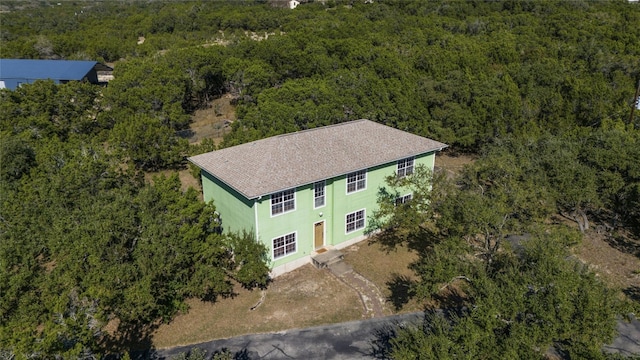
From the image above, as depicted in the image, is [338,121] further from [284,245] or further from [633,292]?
[633,292]

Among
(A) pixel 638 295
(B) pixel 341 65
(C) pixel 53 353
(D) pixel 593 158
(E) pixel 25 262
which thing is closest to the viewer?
(C) pixel 53 353

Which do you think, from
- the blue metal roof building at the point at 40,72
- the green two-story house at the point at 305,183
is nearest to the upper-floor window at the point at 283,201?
the green two-story house at the point at 305,183

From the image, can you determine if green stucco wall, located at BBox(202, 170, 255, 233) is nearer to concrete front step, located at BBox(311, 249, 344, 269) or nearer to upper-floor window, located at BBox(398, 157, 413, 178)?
concrete front step, located at BBox(311, 249, 344, 269)

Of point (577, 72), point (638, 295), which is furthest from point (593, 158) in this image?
point (577, 72)

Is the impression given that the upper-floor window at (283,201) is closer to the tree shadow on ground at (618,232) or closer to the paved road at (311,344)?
the paved road at (311,344)

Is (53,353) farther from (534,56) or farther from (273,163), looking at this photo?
(534,56)
